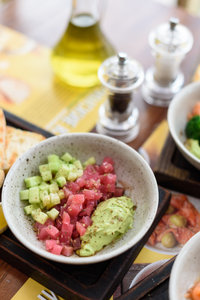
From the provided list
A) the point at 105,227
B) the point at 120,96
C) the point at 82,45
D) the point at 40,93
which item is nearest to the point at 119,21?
the point at 82,45

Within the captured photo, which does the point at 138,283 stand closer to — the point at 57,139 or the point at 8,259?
the point at 8,259

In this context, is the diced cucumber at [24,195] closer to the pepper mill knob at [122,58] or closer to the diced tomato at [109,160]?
the diced tomato at [109,160]

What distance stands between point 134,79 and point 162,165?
1.23 ft

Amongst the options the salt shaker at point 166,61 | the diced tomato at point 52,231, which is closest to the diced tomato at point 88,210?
the diced tomato at point 52,231

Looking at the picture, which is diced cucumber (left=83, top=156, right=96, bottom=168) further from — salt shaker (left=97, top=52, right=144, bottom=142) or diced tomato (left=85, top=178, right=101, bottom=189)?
salt shaker (left=97, top=52, right=144, bottom=142)

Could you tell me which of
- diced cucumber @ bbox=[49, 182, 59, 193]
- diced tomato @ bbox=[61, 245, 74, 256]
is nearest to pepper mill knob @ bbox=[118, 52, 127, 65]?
diced cucumber @ bbox=[49, 182, 59, 193]

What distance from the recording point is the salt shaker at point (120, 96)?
160 cm

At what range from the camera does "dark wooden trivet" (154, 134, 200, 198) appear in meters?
1.51

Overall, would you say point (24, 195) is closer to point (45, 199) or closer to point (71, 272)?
point (45, 199)

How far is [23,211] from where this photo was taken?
1.30 metres

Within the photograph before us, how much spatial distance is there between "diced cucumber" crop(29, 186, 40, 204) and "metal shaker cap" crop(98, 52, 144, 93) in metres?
0.56

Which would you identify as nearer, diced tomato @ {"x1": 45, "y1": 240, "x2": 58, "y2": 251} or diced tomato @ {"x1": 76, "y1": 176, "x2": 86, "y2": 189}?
diced tomato @ {"x1": 45, "y1": 240, "x2": 58, "y2": 251}

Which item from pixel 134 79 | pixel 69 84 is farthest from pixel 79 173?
pixel 69 84

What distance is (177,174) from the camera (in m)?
1.53
